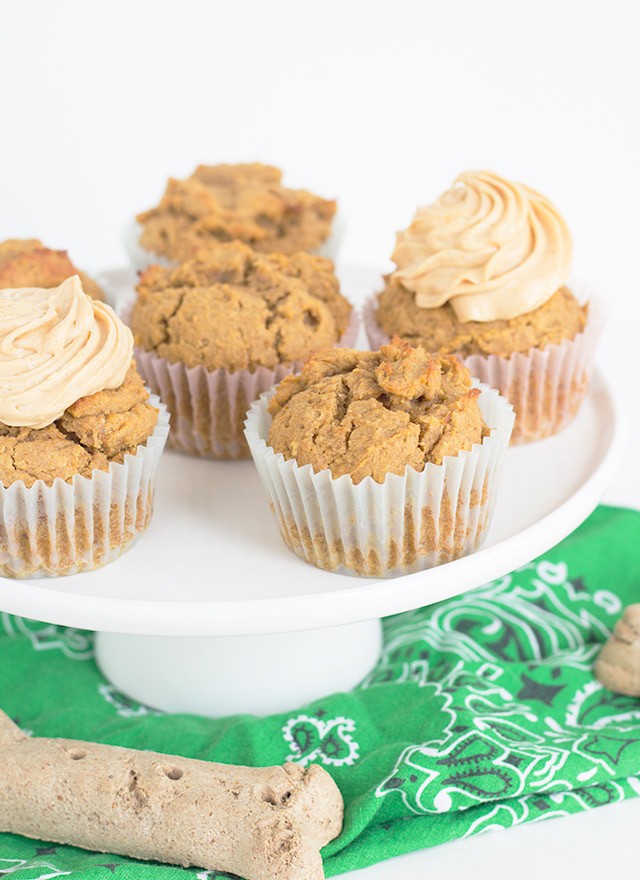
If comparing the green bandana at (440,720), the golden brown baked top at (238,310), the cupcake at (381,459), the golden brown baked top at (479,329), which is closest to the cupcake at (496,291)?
the golden brown baked top at (479,329)

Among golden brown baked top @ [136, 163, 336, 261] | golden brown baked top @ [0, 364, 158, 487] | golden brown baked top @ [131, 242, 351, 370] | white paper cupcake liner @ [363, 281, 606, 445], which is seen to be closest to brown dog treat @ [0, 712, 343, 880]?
golden brown baked top @ [0, 364, 158, 487]

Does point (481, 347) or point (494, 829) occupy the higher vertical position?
point (481, 347)

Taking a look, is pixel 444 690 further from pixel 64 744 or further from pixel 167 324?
pixel 167 324

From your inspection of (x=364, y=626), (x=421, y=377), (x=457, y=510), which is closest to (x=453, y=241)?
(x=421, y=377)

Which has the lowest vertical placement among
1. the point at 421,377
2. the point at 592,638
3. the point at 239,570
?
the point at 592,638

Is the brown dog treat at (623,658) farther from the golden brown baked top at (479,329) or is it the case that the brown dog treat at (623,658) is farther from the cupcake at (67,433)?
the cupcake at (67,433)

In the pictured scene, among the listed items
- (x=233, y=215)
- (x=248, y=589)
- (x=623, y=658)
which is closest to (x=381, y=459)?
(x=248, y=589)
